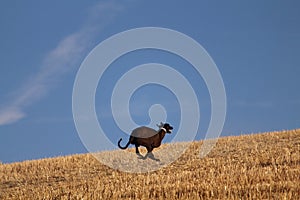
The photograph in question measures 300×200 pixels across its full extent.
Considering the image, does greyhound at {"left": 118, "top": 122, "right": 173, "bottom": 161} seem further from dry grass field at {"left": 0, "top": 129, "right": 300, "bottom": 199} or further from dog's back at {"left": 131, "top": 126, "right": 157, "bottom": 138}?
dry grass field at {"left": 0, "top": 129, "right": 300, "bottom": 199}

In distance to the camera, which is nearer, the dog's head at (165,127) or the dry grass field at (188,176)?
the dry grass field at (188,176)

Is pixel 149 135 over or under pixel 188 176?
over

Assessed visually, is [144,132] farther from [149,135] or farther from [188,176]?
[188,176]

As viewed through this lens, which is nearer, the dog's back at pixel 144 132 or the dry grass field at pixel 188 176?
the dry grass field at pixel 188 176

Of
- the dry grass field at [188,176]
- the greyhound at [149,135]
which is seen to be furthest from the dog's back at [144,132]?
the dry grass field at [188,176]

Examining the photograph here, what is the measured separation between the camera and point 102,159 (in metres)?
22.0

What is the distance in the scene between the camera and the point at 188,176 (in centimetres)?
1588

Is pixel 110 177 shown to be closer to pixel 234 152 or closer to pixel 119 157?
pixel 119 157

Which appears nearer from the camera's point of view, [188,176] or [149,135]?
[188,176]

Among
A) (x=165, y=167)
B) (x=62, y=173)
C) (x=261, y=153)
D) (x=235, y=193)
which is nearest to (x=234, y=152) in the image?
(x=261, y=153)

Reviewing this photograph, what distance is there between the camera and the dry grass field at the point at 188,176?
13.0 meters

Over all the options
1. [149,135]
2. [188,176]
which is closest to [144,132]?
[149,135]

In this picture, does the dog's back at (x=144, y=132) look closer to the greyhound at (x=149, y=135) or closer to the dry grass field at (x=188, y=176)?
the greyhound at (x=149, y=135)

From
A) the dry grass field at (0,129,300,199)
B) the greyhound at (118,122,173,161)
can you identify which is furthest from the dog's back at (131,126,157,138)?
the dry grass field at (0,129,300,199)
